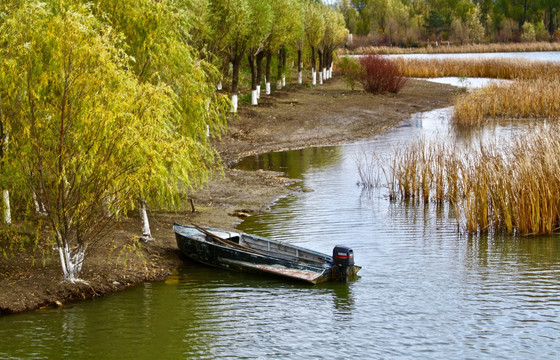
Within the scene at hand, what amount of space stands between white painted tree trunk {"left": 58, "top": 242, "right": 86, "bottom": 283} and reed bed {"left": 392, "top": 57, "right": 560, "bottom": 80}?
4367cm

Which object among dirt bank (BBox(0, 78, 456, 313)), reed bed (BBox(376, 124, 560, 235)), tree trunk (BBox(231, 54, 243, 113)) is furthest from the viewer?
tree trunk (BBox(231, 54, 243, 113))

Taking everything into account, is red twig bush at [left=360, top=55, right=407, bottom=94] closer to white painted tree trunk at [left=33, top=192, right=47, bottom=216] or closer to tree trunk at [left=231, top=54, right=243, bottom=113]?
tree trunk at [left=231, top=54, right=243, bottom=113]

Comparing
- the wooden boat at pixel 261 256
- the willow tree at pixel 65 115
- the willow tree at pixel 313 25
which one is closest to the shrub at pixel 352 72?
the willow tree at pixel 313 25

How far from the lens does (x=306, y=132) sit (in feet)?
128

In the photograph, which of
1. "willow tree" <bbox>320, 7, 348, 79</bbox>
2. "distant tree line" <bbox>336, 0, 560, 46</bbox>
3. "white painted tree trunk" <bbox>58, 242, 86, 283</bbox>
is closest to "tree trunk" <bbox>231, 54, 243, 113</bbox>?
"willow tree" <bbox>320, 7, 348, 79</bbox>

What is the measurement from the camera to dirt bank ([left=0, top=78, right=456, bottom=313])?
14.8 m

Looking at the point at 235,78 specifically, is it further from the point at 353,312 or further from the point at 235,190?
the point at 353,312

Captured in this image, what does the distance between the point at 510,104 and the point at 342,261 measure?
2901cm

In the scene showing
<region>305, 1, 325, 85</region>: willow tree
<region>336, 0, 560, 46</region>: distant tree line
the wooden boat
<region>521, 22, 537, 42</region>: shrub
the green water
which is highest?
<region>336, 0, 560, 46</region>: distant tree line

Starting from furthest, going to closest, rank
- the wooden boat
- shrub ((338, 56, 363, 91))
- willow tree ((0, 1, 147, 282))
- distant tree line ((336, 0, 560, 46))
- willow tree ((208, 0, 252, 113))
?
distant tree line ((336, 0, 560, 46))
shrub ((338, 56, 363, 91))
willow tree ((208, 0, 252, 113))
the wooden boat
willow tree ((0, 1, 147, 282))

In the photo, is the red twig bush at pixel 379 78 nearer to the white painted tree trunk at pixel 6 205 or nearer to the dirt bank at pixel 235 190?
the dirt bank at pixel 235 190

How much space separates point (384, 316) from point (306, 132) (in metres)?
26.4

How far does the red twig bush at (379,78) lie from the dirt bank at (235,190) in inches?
34.1

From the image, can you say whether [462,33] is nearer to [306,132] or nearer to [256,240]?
[306,132]
